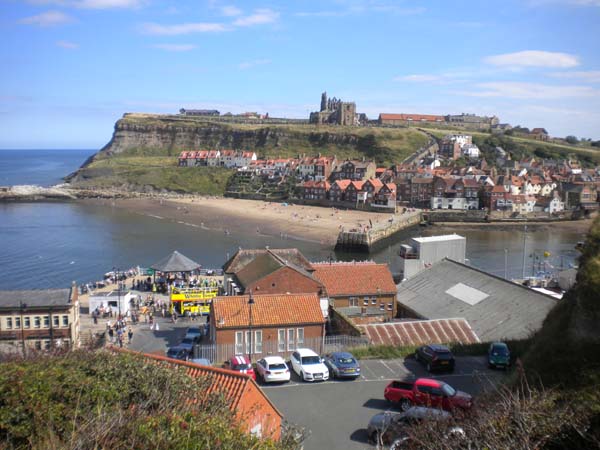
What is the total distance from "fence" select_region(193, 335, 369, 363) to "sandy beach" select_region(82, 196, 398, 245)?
35818mm

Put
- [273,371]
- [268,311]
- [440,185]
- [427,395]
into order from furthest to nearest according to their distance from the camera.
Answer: [440,185], [268,311], [273,371], [427,395]

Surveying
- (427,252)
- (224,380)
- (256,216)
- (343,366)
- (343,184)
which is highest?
(343,184)

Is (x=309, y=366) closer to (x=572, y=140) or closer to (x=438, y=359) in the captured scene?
(x=438, y=359)

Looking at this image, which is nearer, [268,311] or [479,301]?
[268,311]

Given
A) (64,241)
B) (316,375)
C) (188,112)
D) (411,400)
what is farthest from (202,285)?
(188,112)

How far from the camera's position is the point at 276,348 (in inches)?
619

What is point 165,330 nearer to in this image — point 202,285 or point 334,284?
point 202,285

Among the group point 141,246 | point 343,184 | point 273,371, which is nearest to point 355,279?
point 273,371

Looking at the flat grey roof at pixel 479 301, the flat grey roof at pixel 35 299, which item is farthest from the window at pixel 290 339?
the flat grey roof at pixel 35 299

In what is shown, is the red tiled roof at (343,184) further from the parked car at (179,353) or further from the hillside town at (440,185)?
the parked car at (179,353)

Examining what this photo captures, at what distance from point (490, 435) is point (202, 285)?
2000 cm

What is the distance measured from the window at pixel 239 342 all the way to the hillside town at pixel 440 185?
56802mm

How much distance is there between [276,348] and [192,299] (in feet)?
28.7

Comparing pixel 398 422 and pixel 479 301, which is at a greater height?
pixel 398 422
